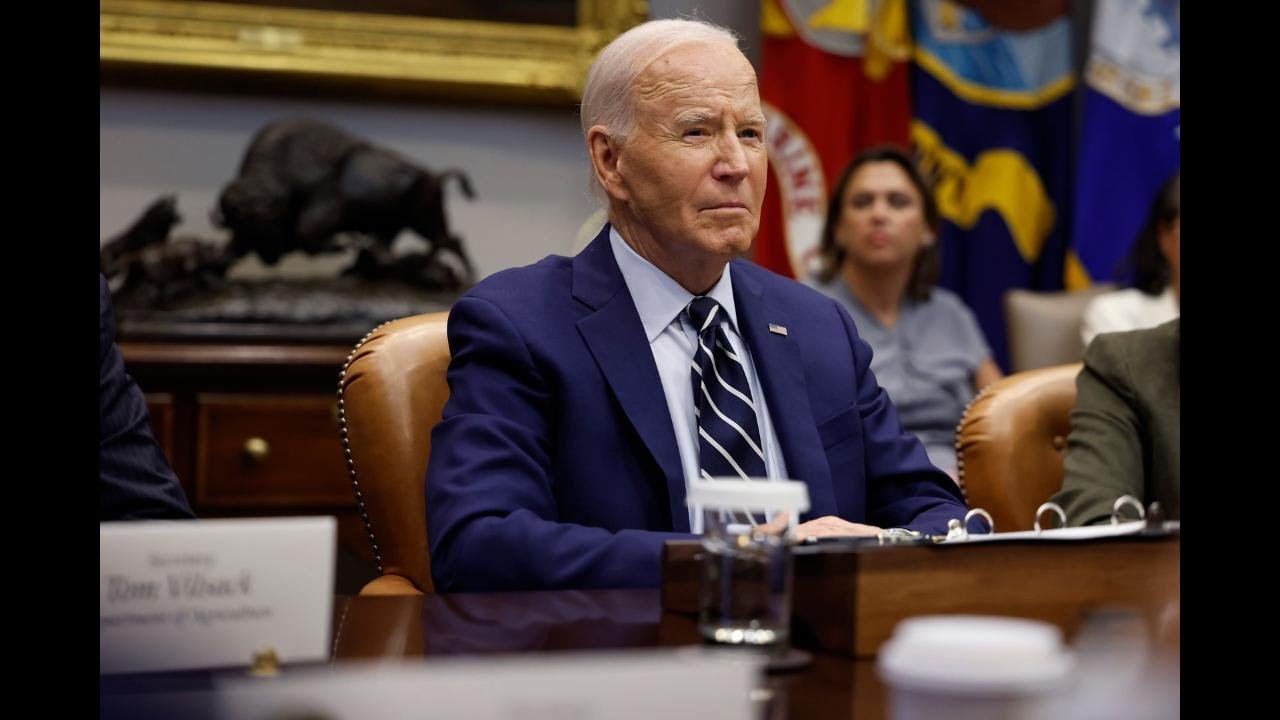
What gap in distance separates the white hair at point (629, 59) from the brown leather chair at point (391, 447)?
0.46 m

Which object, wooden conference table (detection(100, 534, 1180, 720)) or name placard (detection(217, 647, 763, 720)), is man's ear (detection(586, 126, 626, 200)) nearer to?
wooden conference table (detection(100, 534, 1180, 720))

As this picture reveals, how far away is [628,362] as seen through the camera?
1852 millimetres

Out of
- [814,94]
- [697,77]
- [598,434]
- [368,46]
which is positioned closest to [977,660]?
[598,434]

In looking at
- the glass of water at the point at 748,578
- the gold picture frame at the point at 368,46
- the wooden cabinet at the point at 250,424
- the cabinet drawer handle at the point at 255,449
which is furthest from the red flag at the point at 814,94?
the glass of water at the point at 748,578

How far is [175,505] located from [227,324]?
203cm

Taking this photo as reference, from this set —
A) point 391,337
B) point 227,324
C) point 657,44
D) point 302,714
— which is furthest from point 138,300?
point 302,714

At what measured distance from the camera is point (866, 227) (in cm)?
415

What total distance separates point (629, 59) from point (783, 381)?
51 centimetres

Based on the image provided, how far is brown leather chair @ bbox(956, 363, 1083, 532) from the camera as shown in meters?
2.16

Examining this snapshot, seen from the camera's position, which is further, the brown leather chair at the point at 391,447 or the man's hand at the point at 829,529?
the brown leather chair at the point at 391,447

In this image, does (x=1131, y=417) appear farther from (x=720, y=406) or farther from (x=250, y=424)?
(x=250, y=424)

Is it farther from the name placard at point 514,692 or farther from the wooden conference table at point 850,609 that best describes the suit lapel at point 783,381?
the name placard at point 514,692

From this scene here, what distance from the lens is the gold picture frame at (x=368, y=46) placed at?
146 inches
